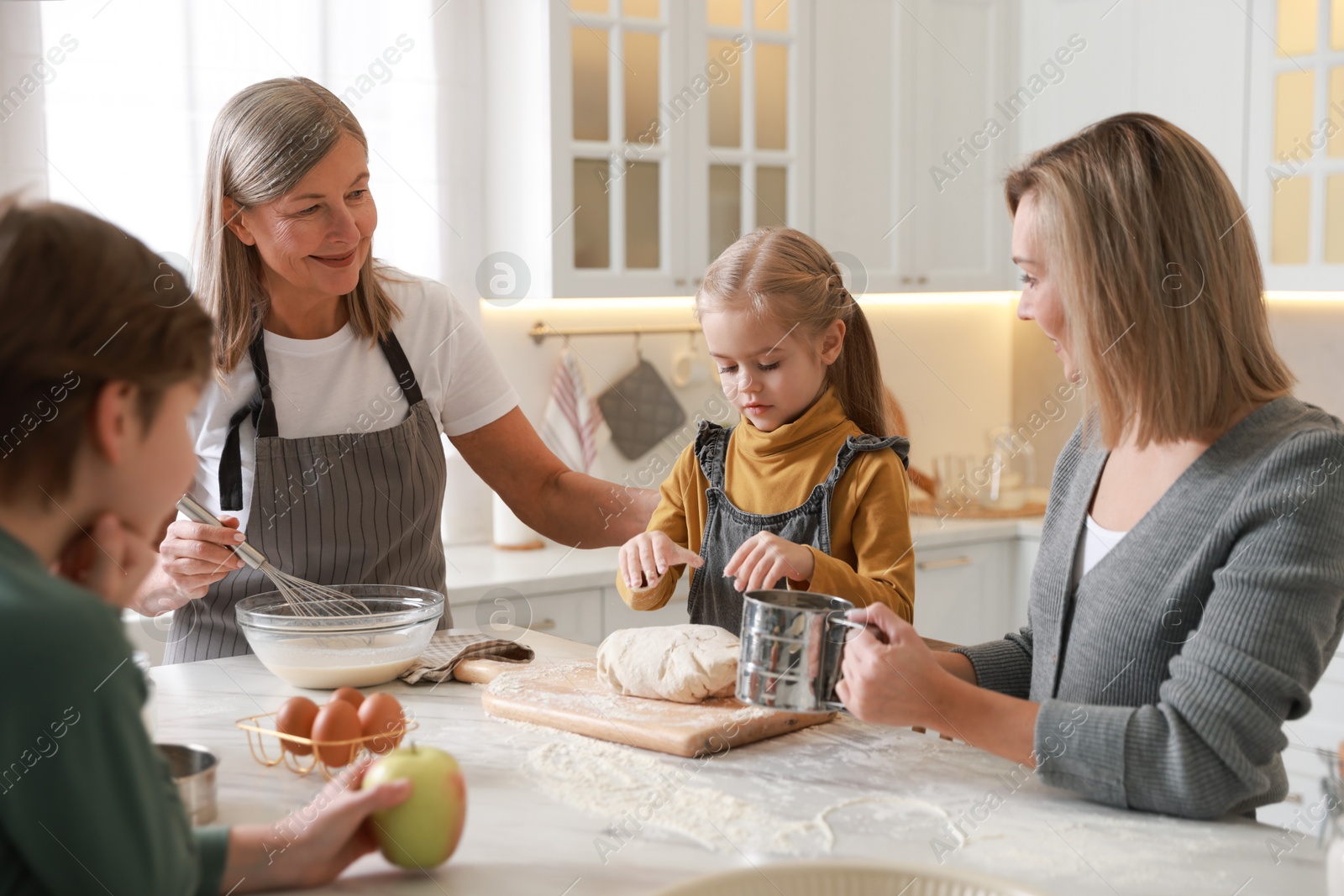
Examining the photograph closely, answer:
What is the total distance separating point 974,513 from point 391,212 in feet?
6.25

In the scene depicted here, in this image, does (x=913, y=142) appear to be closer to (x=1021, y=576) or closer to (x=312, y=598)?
(x=1021, y=576)

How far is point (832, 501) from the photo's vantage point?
5.37 ft

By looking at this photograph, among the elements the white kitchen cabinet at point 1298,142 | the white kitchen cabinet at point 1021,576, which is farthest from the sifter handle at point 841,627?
the white kitchen cabinet at point 1021,576

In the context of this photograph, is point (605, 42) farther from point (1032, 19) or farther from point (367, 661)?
point (367, 661)

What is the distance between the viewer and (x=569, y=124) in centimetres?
289

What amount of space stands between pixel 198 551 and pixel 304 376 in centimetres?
40

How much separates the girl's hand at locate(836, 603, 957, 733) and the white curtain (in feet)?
6.05

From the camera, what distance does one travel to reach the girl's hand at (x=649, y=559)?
1.57 metres

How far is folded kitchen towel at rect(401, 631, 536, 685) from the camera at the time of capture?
5.08ft

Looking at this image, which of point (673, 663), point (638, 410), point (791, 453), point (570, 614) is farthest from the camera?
point (638, 410)

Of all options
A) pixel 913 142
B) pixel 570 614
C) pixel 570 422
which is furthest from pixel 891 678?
pixel 913 142

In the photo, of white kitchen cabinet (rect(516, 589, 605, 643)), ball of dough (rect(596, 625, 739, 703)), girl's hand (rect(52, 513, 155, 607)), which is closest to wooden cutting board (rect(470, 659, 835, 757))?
ball of dough (rect(596, 625, 739, 703))

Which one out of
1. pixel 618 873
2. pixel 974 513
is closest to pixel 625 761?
pixel 618 873

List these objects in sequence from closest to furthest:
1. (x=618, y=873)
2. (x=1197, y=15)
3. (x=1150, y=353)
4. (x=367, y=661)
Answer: (x=618, y=873)
(x=1150, y=353)
(x=367, y=661)
(x=1197, y=15)
